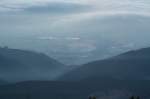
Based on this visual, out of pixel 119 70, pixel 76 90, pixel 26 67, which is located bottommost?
pixel 26 67

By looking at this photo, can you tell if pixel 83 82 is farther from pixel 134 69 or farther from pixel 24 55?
pixel 24 55

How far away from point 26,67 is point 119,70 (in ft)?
128

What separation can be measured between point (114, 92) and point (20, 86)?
61.9ft

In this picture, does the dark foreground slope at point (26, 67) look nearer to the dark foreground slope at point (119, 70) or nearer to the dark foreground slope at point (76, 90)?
the dark foreground slope at point (119, 70)

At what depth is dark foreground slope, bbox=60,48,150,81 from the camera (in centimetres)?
14038

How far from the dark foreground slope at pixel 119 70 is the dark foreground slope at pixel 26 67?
13754mm

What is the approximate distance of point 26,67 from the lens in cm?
17762

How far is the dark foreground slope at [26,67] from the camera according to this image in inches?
6460

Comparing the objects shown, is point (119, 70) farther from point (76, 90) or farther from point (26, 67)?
point (26, 67)

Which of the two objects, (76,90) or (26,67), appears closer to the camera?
(76,90)

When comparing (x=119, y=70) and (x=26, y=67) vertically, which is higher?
(x=119, y=70)

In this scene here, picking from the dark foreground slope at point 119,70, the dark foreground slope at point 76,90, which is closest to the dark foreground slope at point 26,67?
the dark foreground slope at point 119,70

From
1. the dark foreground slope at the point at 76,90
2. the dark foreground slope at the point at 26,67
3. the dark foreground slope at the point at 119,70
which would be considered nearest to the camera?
the dark foreground slope at the point at 76,90

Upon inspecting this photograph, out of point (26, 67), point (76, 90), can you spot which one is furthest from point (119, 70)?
point (26, 67)
